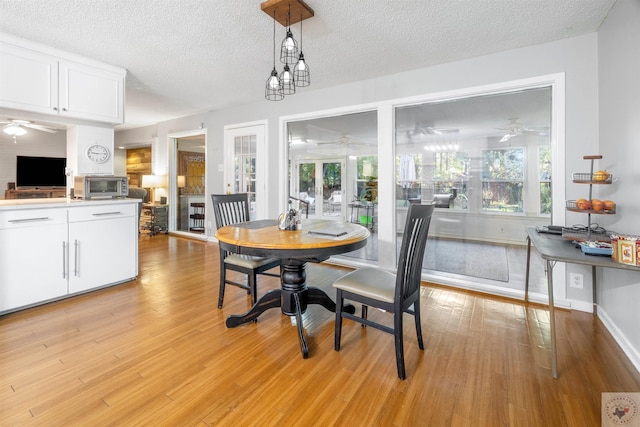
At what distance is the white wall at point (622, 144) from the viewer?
1.89m

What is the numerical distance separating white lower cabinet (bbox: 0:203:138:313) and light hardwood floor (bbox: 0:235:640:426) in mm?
186

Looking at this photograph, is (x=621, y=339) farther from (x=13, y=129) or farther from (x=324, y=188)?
(x=13, y=129)

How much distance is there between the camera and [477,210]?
4785 mm

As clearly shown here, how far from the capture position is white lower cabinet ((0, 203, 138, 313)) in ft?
8.18

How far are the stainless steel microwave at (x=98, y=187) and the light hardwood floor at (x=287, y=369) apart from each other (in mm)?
1113

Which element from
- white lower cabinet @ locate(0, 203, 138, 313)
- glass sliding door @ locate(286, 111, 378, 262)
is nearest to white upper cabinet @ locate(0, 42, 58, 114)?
white lower cabinet @ locate(0, 203, 138, 313)

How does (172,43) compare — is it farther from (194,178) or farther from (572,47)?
(194,178)

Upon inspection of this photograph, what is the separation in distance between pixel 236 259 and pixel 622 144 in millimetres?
2948

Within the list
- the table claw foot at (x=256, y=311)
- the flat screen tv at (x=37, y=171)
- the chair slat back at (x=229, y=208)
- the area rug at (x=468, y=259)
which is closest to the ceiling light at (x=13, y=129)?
the flat screen tv at (x=37, y=171)

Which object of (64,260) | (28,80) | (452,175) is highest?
(28,80)

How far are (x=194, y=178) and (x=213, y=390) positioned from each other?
6213mm

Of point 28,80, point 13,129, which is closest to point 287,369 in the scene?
point 28,80

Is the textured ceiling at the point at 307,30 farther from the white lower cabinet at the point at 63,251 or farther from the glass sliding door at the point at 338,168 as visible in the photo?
the white lower cabinet at the point at 63,251

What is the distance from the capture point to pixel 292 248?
5.82 feet
